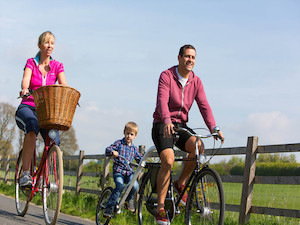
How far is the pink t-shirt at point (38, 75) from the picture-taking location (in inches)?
235

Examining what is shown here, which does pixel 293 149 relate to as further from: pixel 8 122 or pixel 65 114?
pixel 8 122

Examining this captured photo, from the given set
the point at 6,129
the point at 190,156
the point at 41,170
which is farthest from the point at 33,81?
the point at 6,129

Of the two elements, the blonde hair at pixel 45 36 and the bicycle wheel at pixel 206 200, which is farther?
the blonde hair at pixel 45 36

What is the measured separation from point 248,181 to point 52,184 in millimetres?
3458

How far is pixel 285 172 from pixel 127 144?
26.8 m

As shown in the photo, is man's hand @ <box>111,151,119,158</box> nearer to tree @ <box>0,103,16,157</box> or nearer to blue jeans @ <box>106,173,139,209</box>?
blue jeans @ <box>106,173,139,209</box>

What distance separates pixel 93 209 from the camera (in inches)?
354

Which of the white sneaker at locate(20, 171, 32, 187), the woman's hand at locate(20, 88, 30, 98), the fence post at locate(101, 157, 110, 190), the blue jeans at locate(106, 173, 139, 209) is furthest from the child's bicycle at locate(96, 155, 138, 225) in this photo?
the fence post at locate(101, 157, 110, 190)

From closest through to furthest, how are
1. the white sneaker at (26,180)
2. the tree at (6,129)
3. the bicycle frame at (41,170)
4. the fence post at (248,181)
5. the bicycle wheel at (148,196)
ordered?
the bicycle wheel at (148,196), the bicycle frame at (41,170), the white sneaker at (26,180), the fence post at (248,181), the tree at (6,129)

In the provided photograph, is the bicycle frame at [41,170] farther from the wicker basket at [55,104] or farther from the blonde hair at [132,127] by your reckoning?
the blonde hair at [132,127]

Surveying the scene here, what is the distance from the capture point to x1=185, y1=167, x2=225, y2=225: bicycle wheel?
3994 mm

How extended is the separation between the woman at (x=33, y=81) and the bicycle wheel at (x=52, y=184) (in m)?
0.30

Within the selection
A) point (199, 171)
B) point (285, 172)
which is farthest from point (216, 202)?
point (285, 172)

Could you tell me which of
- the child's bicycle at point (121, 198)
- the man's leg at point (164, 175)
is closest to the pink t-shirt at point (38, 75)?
the child's bicycle at point (121, 198)
